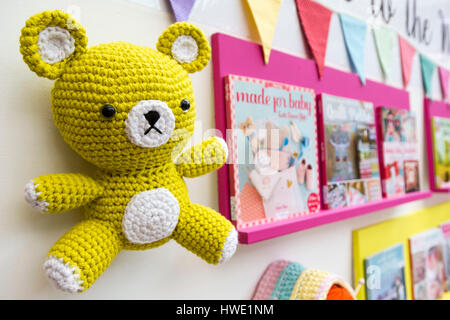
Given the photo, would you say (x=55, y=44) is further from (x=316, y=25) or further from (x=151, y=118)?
(x=316, y=25)

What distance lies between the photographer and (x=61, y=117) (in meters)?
0.42

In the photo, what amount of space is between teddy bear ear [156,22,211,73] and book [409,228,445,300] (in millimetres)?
1025

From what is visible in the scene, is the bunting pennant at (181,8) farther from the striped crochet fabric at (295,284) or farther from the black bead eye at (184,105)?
the striped crochet fabric at (295,284)

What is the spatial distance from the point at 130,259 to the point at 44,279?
0.12 metres

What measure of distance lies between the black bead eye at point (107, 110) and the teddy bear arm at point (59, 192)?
3.7 inches

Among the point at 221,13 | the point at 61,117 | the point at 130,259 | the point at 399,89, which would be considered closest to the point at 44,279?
the point at 130,259

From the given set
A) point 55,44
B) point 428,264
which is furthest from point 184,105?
point 428,264

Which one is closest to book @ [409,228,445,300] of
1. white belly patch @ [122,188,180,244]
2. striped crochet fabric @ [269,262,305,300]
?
striped crochet fabric @ [269,262,305,300]

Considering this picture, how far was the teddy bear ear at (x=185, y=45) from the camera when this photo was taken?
1.55 feet

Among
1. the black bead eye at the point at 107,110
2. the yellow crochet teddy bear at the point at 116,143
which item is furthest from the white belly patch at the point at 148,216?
the black bead eye at the point at 107,110

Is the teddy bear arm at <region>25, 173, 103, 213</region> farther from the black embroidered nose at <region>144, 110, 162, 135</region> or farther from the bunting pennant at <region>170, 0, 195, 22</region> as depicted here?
the bunting pennant at <region>170, 0, 195, 22</region>
